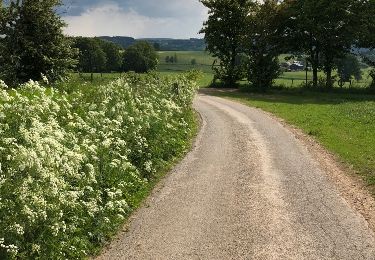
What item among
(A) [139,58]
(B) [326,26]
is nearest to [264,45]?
(B) [326,26]

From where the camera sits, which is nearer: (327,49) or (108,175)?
(108,175)

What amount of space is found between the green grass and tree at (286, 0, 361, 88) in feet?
24.9

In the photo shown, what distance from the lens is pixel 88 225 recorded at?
12.2 meters

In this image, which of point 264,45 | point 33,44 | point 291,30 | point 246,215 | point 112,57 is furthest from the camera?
point 112,57

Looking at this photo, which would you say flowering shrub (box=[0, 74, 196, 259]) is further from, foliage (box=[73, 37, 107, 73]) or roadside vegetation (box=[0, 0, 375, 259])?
Answer: foliage (box=[73, 37, 107, 73])

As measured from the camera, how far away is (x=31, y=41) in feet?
123

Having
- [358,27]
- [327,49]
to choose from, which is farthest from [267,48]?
[358,27]

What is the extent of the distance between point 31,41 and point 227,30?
120 feet

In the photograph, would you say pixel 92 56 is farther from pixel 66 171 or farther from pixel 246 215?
pixel 66 171

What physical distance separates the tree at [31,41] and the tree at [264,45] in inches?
1134

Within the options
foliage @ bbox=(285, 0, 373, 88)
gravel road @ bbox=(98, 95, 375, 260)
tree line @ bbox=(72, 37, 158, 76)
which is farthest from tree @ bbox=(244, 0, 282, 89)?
tree line @ bbox=(72, 37, 158, 76)

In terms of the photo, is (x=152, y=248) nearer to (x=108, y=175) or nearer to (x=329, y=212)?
(x=108, y=175)

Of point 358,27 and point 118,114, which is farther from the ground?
point 358,27

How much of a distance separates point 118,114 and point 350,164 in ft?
37.1
